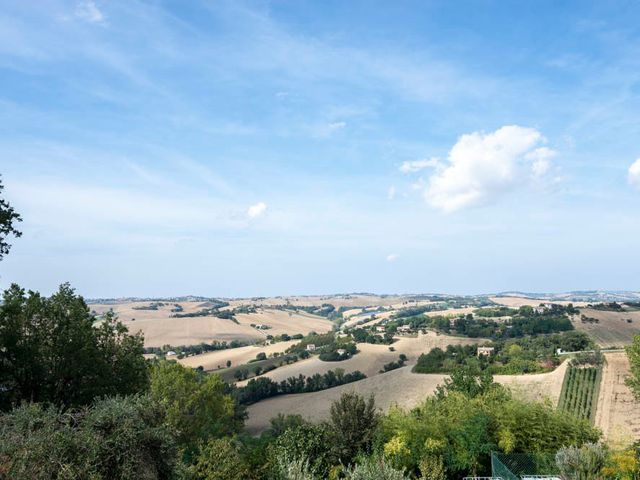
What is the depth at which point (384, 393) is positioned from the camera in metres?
62.9

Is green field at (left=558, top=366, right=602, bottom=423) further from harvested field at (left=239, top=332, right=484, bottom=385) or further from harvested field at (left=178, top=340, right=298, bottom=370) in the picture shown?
harvested field at (left=178, top=340, right=298, bottom=370)

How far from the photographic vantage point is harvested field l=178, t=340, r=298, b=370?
92.8 m

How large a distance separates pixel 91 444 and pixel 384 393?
5639cm

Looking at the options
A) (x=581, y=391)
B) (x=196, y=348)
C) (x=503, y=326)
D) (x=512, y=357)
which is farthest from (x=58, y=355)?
(x=503, y=326)

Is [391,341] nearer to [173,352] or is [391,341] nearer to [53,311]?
[173,352]

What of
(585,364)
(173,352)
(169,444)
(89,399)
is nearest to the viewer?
→ (169,444)

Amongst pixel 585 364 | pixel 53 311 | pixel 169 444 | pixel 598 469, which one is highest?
pixel 53 311

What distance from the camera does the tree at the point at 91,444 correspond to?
385 inches

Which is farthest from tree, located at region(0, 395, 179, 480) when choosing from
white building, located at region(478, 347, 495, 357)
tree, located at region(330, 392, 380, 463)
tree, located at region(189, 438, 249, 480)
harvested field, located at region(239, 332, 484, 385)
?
white building, located at region(478, 347, 495, 357)

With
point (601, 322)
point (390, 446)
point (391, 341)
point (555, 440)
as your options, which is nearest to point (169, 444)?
point (390, 446)

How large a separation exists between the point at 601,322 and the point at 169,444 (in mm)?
109406

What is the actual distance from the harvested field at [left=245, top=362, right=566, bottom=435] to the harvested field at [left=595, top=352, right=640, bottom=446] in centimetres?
453

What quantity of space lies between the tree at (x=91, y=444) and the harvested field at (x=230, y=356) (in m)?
77.7

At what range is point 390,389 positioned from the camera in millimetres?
64438
